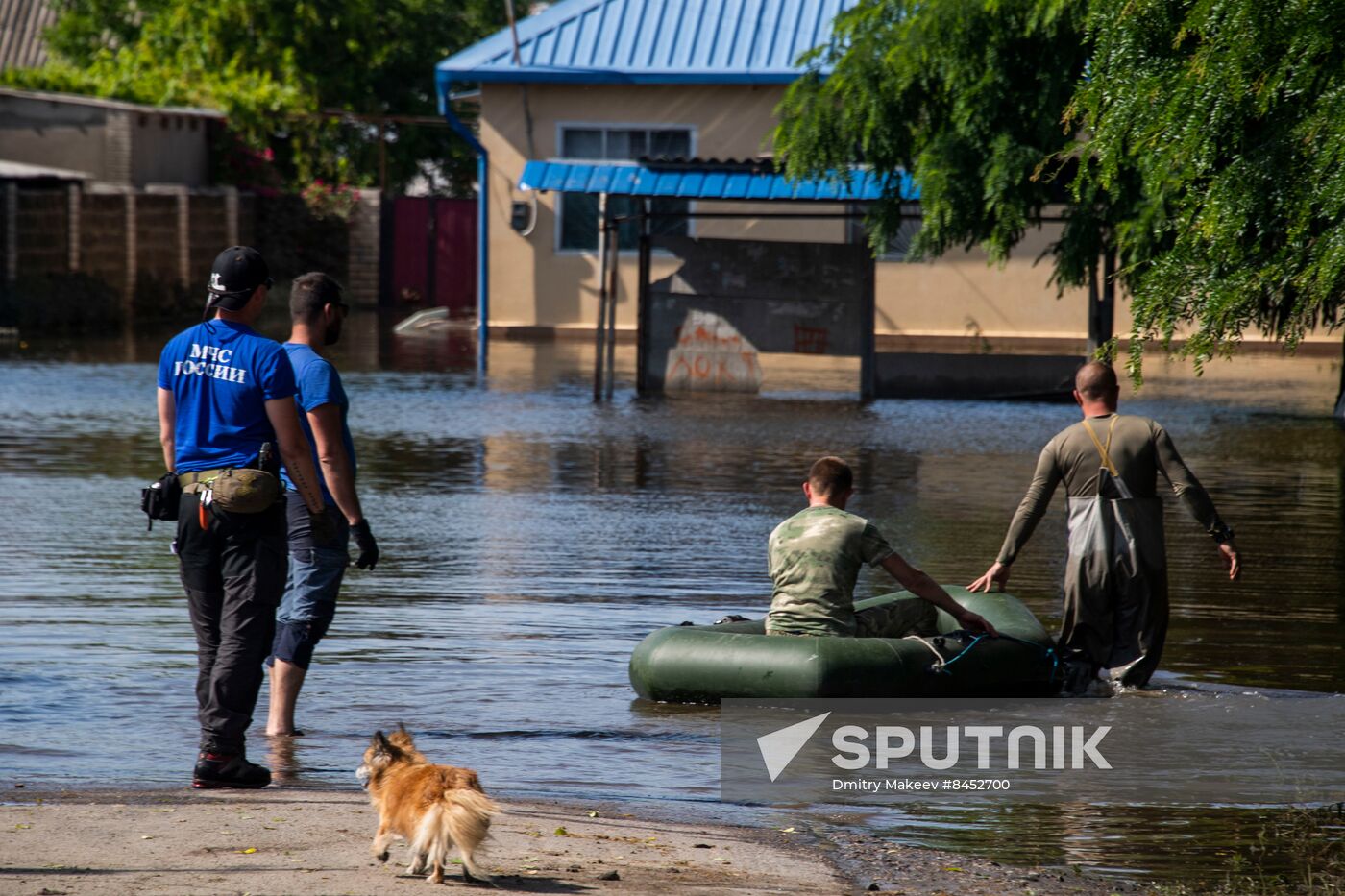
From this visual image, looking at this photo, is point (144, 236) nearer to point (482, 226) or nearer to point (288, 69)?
point (288, 69)

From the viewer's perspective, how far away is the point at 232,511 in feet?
19.6

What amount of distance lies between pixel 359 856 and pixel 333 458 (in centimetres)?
183

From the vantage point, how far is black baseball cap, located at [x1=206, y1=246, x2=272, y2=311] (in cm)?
622

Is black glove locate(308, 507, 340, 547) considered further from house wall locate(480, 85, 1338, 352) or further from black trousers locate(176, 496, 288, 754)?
house wall locate(480, 85, 1338, 352)

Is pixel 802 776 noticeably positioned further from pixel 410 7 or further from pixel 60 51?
pixel 60 51

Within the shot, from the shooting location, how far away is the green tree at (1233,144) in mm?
7539

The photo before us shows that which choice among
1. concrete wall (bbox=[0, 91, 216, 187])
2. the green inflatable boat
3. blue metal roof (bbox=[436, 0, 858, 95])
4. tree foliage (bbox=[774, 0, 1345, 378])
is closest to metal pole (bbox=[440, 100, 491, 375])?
blue metal roof (bbox=[436, 0, 858, 95])

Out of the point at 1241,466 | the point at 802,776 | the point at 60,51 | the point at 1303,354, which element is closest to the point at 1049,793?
the point at 802,776

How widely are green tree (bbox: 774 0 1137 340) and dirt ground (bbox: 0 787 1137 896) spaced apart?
32.2 feet

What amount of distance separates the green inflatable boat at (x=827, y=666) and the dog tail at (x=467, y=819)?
264cm

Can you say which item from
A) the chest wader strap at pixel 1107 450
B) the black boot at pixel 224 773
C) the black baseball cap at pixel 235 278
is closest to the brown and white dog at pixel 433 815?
the black boot at pixel 224 773

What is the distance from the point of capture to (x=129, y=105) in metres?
32.5

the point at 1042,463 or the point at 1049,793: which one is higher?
the point at 1042,463

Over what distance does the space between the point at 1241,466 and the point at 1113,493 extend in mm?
7941
